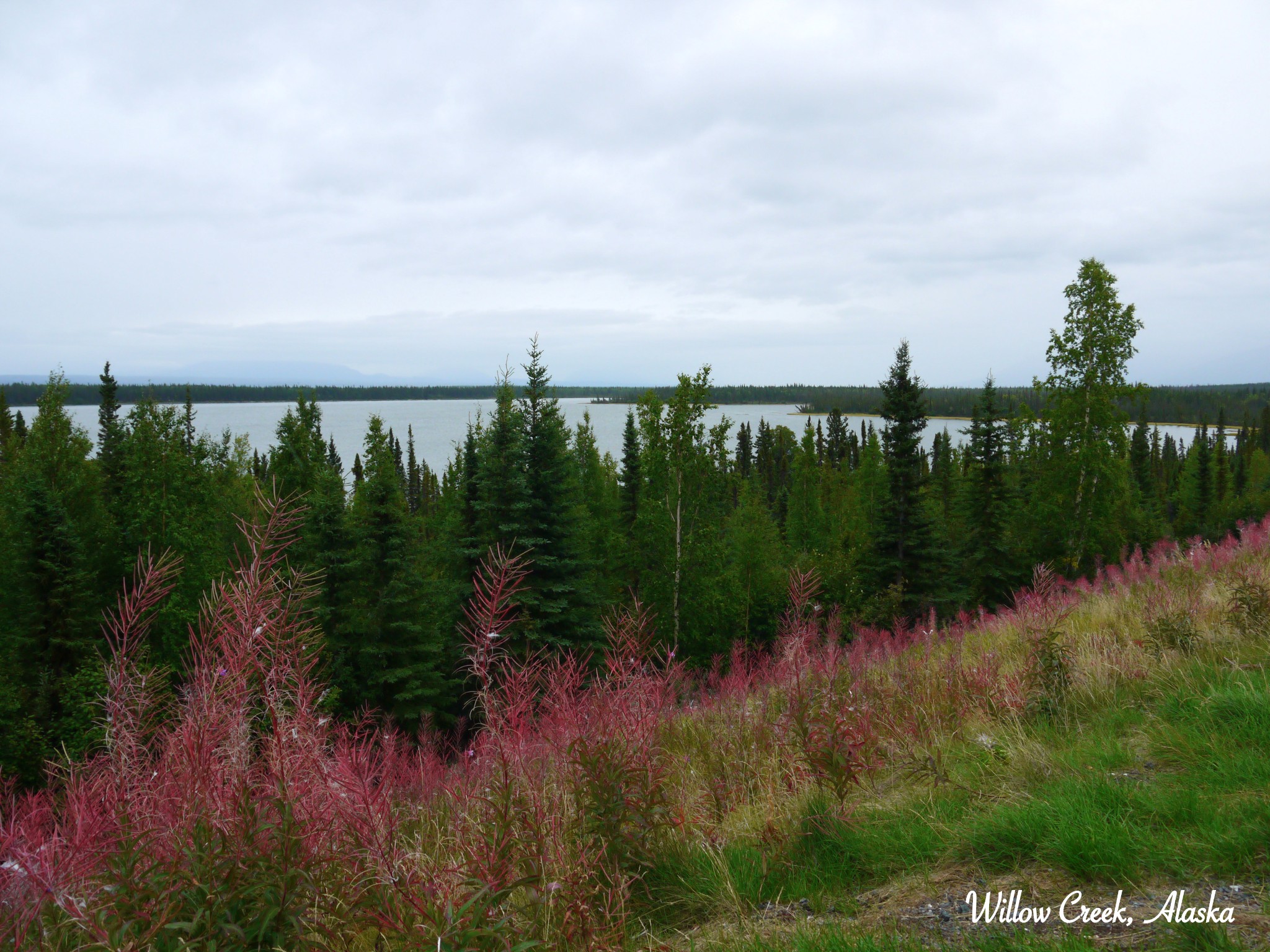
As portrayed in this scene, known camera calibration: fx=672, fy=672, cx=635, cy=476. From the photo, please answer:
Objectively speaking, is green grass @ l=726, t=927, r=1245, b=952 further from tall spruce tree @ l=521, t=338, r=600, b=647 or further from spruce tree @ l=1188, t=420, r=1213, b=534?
spruce tree @ l=1188, t=420, r=1213, b=534

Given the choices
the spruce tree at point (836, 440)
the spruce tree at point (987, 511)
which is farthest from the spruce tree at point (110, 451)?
the spruce tree at point (836, 440)

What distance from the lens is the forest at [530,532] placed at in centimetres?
2133

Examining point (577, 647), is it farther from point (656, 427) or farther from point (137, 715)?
point (137, 715)

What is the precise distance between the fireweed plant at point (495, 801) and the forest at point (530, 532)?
14.5 meters

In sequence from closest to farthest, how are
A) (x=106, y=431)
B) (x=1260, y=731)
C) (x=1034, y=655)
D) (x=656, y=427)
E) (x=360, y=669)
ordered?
(x=1260, y=731), (x=1034, y=655), (x=360, y=669), (x=656, y=427), (x=106, y=431)

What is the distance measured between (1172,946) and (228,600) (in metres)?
3.97

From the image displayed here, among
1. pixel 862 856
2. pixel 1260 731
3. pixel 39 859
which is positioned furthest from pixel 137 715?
pixel 1260 731

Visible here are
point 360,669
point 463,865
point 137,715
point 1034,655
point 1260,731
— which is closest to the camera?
point 463,865

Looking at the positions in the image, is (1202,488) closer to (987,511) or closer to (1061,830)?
(987,511)

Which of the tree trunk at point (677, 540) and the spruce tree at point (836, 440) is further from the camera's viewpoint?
the spruce tree at point (836, 440)

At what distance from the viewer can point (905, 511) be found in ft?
90.8

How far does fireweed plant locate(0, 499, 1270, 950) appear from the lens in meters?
2.38

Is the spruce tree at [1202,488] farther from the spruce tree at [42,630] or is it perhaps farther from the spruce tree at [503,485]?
the spruce tree at [42,630]

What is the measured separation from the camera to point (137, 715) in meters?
3.11
